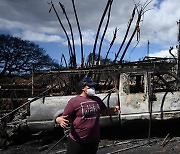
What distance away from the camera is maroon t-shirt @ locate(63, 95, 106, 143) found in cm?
354

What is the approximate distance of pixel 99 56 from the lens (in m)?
11.9

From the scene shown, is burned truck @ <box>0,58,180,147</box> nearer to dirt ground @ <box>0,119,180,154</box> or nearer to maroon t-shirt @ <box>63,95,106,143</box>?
dirt ground @ <box>0,119,180,154</box>

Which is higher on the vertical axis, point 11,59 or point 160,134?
point 11,59

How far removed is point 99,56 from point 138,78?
4.53 meters

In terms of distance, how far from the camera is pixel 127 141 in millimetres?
6910

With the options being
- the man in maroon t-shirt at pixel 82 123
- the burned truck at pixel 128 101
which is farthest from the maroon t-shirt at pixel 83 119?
the burned truck at pixel 128 101

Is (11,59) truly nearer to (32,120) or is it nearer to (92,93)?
(32,120)

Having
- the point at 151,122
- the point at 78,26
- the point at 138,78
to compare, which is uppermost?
the point at 78,26

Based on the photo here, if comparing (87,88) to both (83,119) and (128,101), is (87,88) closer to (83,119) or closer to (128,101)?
(83,119)

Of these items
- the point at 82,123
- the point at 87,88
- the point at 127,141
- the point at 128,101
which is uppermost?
the point at 87,88

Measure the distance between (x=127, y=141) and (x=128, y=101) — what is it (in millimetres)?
944

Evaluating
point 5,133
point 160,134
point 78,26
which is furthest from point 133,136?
point 78,26

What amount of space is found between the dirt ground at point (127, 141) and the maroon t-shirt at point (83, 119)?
9.11ft

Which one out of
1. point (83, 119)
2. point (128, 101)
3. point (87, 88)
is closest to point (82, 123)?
point (83, 119)
